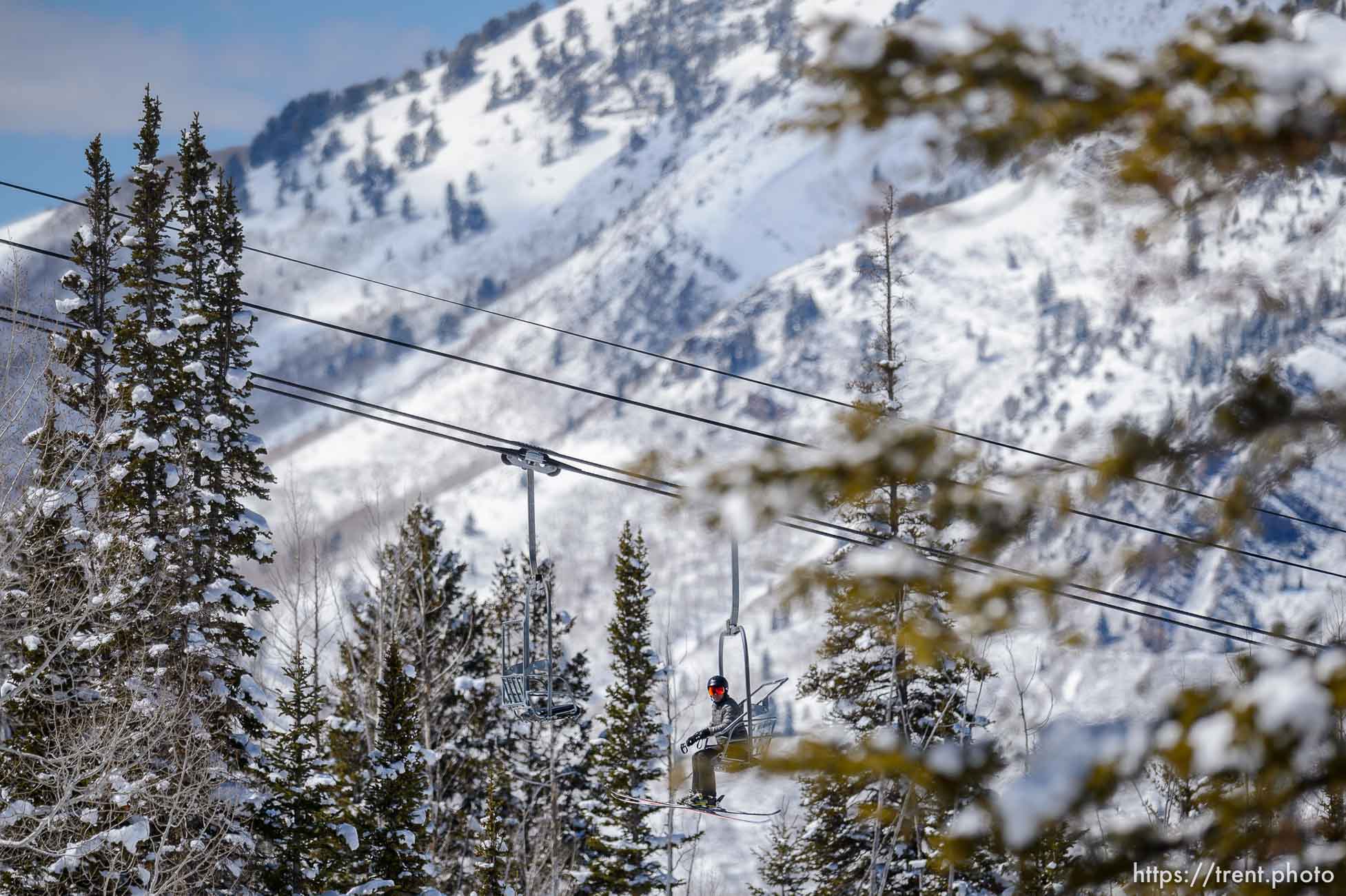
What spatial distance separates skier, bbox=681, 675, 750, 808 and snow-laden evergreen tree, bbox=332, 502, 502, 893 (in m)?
15.9

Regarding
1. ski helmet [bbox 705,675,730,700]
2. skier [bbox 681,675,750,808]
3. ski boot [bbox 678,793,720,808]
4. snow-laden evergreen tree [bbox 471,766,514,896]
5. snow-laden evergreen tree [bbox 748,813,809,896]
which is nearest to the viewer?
skier [bbox 681,675,750,808]

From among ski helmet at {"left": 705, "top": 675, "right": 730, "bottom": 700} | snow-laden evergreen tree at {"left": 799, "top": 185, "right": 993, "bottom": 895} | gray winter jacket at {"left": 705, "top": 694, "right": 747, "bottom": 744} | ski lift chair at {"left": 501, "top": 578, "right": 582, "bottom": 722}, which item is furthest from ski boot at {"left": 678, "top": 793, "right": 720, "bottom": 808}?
snow-laden evergreen tree at {"left": 799, "top": 185, "right": 993, "bottom": 895}

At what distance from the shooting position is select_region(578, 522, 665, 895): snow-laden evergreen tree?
1220 inches

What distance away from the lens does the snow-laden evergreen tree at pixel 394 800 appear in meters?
23.5

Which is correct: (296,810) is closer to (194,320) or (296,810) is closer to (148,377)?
(148,377)

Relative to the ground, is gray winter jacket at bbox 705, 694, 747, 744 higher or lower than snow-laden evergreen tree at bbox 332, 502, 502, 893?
lower

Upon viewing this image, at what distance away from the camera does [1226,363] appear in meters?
4.24

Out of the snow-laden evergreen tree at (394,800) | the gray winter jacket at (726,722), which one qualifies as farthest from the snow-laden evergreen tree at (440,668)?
the gray winter jacket at (726,722)

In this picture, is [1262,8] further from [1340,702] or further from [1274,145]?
[1340,702]

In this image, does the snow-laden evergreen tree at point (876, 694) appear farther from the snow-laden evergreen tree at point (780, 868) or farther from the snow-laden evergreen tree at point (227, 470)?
the snow-laden evergreen tree at point (227, 470)

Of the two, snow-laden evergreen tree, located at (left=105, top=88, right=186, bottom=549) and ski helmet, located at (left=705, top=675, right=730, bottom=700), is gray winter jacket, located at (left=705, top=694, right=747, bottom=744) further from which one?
snow-laden evergreen tree, located at (left=105, top=88, right=186, bottom=549)

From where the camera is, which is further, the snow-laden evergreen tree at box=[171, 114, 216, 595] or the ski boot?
the snow-laden evergreen tree at box=[171, 114, 216, 595]

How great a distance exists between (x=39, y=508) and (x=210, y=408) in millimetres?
5507

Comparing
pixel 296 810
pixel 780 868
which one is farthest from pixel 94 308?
pixel 780 868
